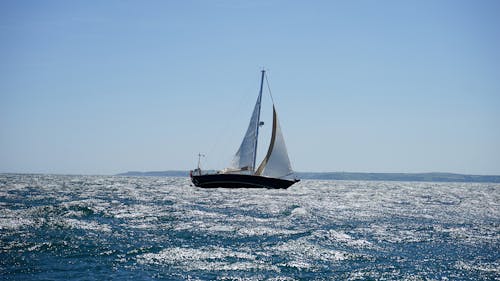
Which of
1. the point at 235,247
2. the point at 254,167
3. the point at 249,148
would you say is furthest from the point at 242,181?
the point at 235,247

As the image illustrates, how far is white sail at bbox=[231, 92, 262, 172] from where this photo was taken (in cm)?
6556

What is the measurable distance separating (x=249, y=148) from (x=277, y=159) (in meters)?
4.74

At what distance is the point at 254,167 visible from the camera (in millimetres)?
65125

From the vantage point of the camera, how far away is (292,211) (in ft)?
116

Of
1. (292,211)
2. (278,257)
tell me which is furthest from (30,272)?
(292,211)

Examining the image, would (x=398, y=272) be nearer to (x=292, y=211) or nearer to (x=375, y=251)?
(x=375, y=251)

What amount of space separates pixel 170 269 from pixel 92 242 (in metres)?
5.82

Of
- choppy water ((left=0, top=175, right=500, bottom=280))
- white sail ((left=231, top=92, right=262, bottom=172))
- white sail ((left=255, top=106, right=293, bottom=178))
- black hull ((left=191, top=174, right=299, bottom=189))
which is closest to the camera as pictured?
choppy water ((left=0, top=175, right=500, bottom=280))

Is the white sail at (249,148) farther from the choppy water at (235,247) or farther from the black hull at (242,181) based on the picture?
the choppy water at (235,247)

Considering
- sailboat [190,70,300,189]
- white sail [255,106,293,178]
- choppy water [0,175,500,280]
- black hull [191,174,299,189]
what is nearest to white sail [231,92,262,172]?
sailboat [190,70,300,189]

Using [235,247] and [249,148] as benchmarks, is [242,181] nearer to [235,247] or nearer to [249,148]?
[249,148]

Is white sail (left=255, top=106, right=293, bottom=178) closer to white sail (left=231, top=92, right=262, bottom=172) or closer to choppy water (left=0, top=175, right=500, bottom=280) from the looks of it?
white sail (left=231, top=92, right=262, bottom=172)

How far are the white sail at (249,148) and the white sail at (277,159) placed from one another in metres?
2.19

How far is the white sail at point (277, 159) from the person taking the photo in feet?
211
